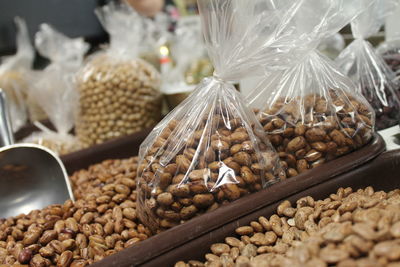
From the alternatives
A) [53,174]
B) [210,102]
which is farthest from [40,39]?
[210,102]

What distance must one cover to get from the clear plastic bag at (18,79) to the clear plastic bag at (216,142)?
4.03 feet

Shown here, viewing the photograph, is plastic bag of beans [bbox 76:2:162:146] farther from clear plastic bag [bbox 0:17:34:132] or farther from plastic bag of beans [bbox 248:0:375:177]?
plastic bag of beans [bbox 248:0:375:177]

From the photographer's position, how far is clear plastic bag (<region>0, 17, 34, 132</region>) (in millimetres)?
1991

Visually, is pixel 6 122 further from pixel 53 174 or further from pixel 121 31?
pixel 121 31

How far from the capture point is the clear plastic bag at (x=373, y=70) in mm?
1171

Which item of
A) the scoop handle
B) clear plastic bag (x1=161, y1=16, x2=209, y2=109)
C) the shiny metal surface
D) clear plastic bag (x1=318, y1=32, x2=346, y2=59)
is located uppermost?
clear plastic bag (x1=318, y1=32, x2=346, y2=59)

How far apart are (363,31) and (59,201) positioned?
3.29 feet

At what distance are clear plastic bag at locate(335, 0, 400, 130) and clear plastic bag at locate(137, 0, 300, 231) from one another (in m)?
0.41

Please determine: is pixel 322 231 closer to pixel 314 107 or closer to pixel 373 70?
pixel 314 107

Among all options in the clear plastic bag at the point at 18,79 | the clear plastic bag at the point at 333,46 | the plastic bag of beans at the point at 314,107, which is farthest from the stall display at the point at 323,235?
the clear plastic bag at the point at 18,79

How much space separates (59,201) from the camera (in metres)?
1.20

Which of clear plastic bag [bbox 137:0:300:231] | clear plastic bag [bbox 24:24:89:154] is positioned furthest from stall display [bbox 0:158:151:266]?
clear plastic bag [bbox 24:24:89:154]

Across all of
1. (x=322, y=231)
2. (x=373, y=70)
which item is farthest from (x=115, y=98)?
(x=322, y=231)

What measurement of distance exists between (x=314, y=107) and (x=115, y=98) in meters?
0.84
